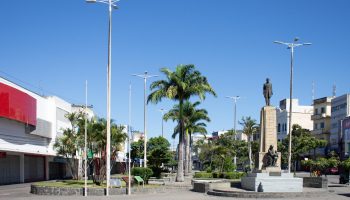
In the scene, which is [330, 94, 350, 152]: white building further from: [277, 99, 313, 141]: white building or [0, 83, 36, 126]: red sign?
[0, 83, 36, 126]: red sign

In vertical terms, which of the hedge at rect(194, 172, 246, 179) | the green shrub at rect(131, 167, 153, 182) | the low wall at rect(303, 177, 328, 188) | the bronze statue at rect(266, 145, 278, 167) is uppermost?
the bronze statue at rect(266, 145, 278, 167)

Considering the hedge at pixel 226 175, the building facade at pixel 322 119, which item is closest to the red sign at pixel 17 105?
the hedge at pixel 226 175

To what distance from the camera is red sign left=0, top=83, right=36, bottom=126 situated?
40719mm

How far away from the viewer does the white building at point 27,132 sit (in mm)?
42688

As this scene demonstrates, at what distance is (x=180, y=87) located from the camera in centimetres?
4459

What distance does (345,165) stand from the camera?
42.6 metres

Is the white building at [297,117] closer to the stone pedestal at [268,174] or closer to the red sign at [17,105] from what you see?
the red sign at [17,105]

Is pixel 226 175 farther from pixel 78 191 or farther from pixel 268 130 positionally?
pixel 78 191

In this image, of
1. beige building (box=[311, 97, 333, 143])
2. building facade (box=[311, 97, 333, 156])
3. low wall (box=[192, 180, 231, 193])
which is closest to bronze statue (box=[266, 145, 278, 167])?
low wall (box=[192, 180, 231, 193])

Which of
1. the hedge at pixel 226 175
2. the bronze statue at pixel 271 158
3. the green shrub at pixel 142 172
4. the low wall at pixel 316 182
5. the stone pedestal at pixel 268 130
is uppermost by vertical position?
the stone pedestal at pixel 268 130

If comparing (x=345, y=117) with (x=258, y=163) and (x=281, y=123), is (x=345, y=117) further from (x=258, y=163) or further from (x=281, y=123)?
(x=258, y=163)

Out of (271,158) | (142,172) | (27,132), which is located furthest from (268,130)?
(27,132)

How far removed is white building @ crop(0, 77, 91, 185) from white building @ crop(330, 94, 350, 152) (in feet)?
144

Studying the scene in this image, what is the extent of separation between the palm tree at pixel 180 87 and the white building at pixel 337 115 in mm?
43099
